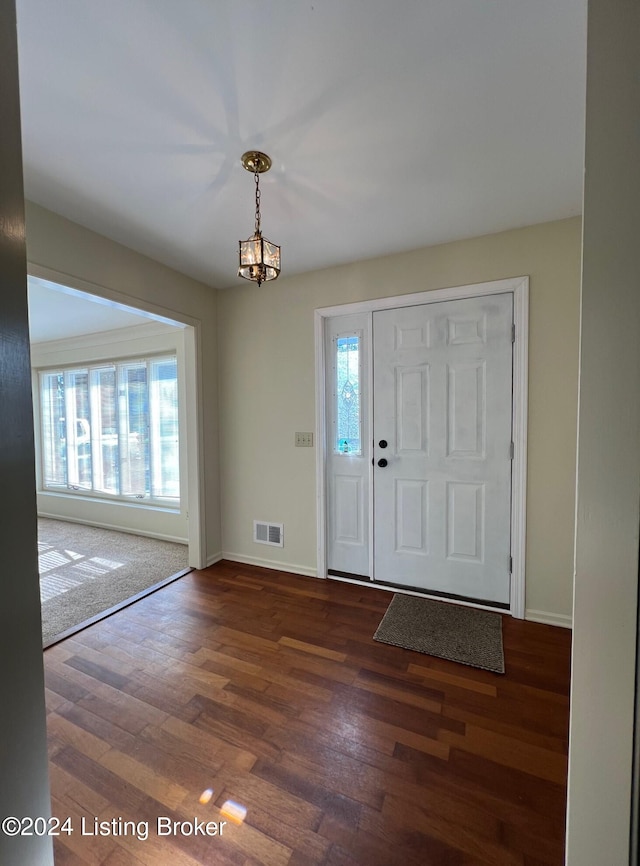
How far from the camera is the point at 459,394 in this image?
2.40 m

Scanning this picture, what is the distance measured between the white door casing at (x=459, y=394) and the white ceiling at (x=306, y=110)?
1.42ft

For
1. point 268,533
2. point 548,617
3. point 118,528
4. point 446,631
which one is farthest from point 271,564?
point 118,528

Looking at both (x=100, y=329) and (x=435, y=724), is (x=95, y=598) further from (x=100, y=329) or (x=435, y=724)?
(x=100, y=329)

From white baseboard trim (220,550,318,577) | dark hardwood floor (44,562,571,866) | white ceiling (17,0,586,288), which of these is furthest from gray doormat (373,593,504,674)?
white ceiling (17,0,586,288)

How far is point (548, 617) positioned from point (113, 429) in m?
4.78

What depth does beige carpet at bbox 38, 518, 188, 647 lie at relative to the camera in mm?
2412

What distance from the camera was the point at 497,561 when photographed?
2350mm

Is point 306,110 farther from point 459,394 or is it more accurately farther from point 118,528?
Answer: point 118,528

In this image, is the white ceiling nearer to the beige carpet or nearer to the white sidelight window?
the white sidelight window

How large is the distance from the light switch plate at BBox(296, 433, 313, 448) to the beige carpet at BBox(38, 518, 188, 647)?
1549 mm

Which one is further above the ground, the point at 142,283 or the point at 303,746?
the point at 142,283

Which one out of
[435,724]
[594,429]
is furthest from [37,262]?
[435,724]

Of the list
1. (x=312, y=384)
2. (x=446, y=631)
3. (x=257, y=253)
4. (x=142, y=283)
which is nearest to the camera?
(x=257, y=253)

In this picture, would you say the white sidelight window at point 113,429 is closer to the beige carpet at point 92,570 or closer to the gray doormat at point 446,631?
the beige carpet at point 92,570
